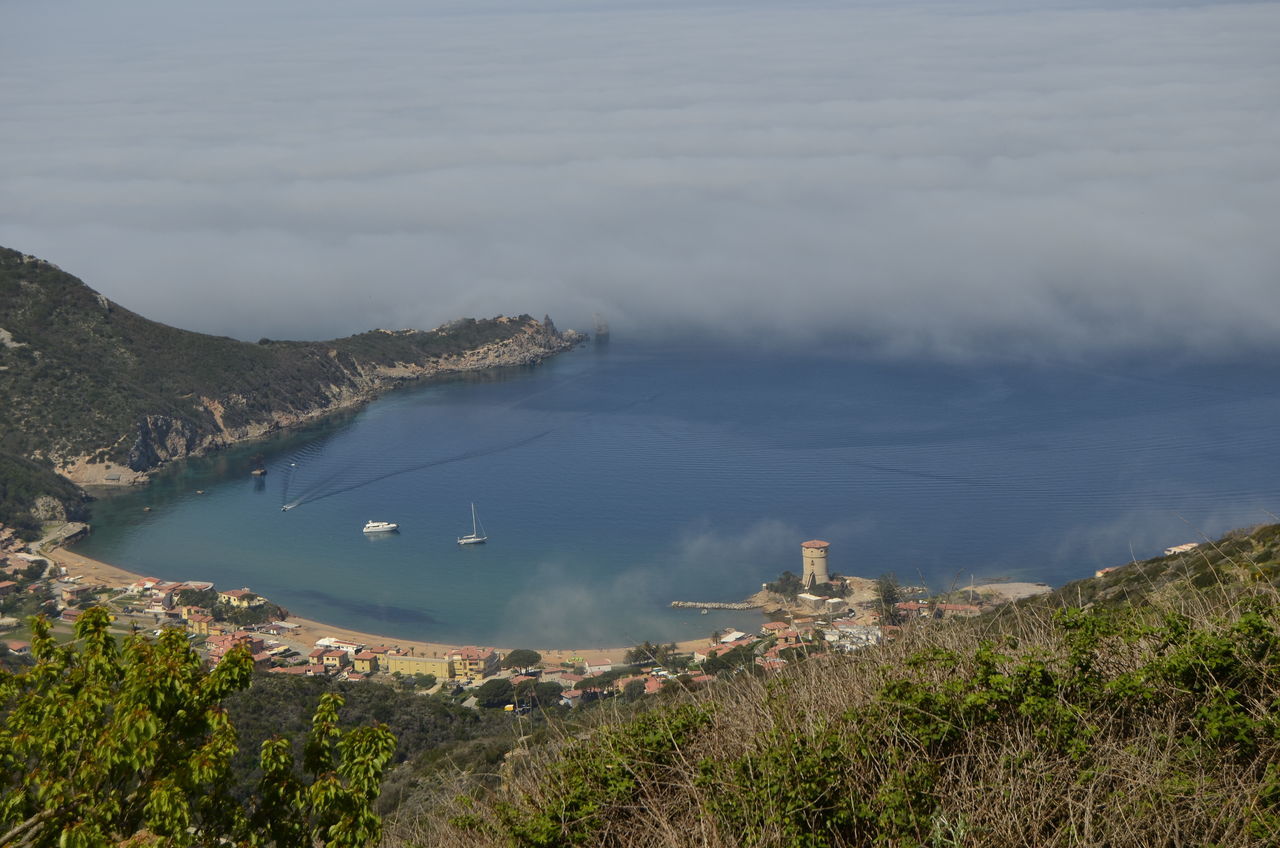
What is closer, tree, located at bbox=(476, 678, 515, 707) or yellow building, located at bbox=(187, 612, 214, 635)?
tree, located at bbox=(476, 678, 515, 707)

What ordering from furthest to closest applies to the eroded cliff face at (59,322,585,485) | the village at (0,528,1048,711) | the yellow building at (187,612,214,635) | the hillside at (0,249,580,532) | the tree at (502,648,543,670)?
the eroded cliff face at (59,322,585,485) < the hillside at (0,249,580,532) < the yellow building at (187,612,214,635) < the tree at (502,648,543,670) < the village at (0,528,1048,711)

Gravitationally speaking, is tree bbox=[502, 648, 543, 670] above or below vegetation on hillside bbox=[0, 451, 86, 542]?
below

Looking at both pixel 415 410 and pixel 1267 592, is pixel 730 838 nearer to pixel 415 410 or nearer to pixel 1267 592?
pixel 1267 592

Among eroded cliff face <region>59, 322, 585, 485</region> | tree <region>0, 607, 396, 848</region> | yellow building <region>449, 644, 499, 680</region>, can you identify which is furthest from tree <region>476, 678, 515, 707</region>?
eroded cliff face <region>59, 322, 585, 485</region>

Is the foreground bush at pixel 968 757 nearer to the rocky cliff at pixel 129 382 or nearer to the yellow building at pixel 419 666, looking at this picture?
the yellow building at pixel 419 666

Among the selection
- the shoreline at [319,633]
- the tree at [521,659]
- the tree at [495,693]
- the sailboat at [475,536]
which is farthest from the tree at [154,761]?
the sailboat at [475,536]

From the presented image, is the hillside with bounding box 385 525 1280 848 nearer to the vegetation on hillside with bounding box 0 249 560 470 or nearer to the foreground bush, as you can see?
the foreground bush

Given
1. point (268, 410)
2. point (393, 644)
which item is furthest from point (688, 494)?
point (268, 410)
